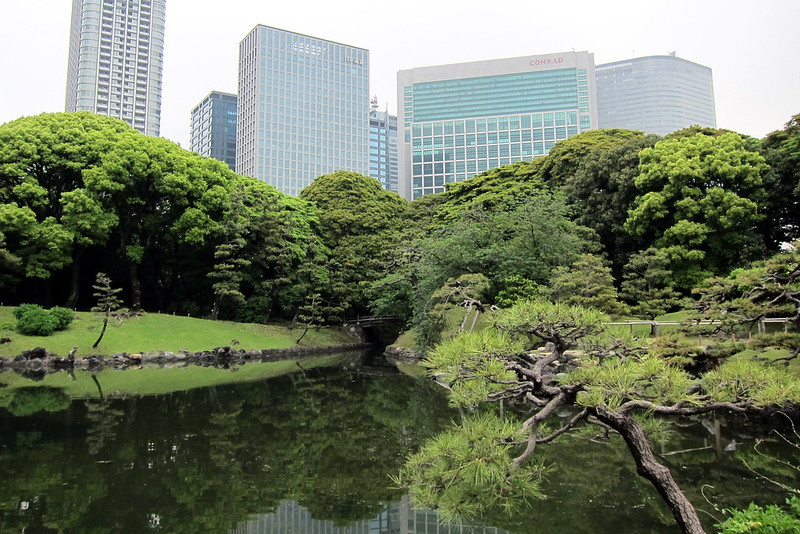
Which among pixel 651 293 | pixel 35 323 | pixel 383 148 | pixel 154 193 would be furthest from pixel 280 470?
pixel 383 148

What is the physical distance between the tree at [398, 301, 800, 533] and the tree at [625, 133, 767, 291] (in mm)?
15883

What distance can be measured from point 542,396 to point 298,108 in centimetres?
8356

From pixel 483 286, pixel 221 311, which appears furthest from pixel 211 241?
pixel 483 286

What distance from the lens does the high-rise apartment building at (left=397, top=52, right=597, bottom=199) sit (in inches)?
2788

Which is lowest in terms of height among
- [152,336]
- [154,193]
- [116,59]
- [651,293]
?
[152,336]

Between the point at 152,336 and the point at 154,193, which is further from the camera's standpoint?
the point at 154,193

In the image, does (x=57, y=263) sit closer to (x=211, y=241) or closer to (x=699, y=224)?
(x=211, y=241)

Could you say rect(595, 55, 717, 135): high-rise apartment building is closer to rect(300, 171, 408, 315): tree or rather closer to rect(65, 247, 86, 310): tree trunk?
rect(300, 171, 408, 315): tree

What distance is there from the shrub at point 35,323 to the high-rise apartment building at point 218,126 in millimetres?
76394

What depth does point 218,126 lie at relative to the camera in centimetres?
9362

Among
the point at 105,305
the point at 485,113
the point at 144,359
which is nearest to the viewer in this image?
the point at 105,305

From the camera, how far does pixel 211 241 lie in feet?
94.1

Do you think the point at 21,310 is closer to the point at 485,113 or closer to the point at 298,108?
the point at 485,113

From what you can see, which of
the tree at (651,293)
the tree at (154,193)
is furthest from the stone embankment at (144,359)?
the tree at (651,293)
